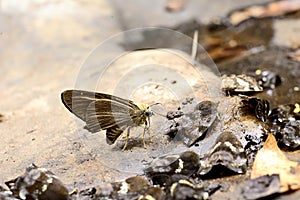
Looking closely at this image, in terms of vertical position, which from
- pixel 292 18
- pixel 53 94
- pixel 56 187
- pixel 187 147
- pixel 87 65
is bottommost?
pixel 56 187

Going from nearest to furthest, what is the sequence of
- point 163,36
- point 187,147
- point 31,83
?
point 187,147, point 31,83, point 163,36

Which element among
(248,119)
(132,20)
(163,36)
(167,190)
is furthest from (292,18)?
(167,190)

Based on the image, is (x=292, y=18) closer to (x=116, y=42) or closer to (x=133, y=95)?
(x=116, y=42)

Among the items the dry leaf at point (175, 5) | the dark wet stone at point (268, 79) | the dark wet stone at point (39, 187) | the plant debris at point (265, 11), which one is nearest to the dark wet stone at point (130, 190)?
the dark wet stone at point (39, 187)

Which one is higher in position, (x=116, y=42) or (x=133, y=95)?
Result: (x=116, y=42)

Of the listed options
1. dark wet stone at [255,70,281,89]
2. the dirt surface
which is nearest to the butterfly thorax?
the dirt surface

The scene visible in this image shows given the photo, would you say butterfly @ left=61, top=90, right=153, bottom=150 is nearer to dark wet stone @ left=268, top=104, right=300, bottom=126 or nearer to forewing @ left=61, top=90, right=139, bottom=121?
forewing @ left=61, top=90, right=139, bottom=121
